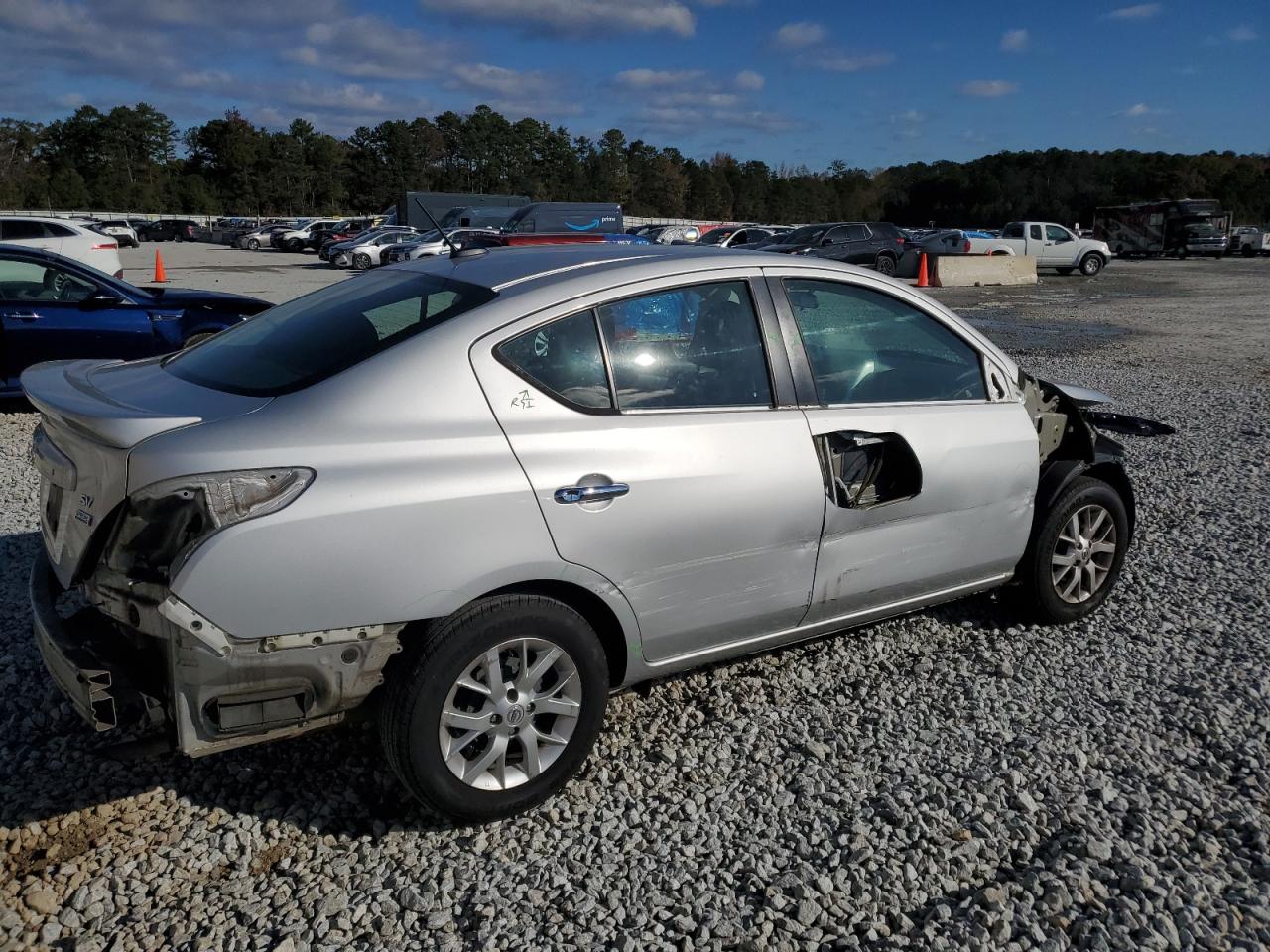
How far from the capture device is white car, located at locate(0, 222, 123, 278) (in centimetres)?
1622

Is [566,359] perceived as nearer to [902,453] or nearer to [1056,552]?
[902,453]

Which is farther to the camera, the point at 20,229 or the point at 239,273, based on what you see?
the point at 239,273

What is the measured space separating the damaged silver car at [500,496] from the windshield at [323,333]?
15mm

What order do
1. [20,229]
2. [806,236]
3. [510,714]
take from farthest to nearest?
[806,236], [20,229], [510,714]

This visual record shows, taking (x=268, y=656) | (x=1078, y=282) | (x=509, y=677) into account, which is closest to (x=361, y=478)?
(x=268, y=656)

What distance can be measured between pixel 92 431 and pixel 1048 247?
34838 millimetres

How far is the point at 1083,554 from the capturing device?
4418 millimetres

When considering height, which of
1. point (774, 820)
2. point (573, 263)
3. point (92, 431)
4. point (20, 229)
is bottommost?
point (774, 820)

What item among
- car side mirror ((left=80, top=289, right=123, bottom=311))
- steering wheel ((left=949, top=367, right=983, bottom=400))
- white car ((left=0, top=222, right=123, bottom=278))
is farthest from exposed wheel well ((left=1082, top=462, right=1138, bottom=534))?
white car ((left=0, top=222, right=123, bottom=278))

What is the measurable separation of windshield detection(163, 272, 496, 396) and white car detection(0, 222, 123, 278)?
11842 millimetres

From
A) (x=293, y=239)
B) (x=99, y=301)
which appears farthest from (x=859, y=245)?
(x=293, y=239)

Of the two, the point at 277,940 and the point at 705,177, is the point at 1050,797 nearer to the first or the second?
the point at 277,940

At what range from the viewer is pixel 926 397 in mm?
3900

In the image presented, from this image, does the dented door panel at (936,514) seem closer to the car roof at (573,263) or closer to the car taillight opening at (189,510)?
the car roof at (573,263)
